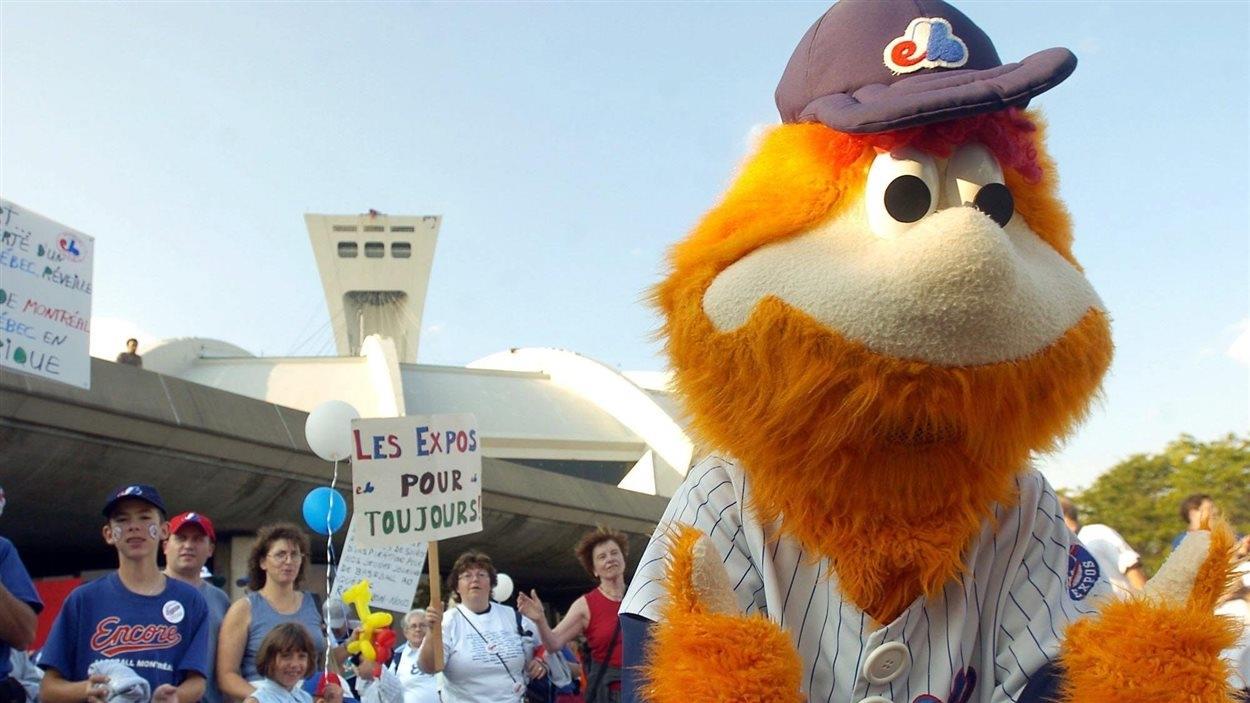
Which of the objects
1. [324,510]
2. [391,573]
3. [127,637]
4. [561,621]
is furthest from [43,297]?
[324,510]

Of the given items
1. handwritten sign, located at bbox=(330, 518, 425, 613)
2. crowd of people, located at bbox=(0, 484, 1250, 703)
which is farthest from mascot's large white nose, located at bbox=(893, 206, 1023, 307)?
handwritten sign, located at bbox=(330, 518, 425, 613)

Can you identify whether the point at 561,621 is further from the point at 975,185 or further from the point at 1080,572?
the point at 975,185

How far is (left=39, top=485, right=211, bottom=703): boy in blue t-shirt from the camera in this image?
14.8 feet

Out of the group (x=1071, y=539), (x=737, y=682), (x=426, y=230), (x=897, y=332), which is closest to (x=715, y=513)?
(x=737, y=682)

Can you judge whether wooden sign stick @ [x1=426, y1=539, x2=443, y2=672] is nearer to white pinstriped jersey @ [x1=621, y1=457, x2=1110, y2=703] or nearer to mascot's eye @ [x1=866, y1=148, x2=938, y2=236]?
white pinstriped jersey @ [x1=621, y1=457, x2=1110, y2=703]

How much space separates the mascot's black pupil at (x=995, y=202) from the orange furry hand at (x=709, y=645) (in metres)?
0.76

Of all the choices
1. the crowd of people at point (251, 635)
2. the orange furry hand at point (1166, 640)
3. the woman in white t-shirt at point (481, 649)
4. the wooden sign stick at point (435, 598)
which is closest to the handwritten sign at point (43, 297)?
the crowd of people at point (251, 635)

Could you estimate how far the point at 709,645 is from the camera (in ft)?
6.69

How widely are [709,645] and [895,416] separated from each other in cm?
49

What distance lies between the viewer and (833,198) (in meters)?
2.17

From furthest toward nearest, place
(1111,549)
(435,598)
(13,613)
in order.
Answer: (435,598) < (1111,549) < (13,613)

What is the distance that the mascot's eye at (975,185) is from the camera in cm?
219

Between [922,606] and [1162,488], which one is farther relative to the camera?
[1162,488]

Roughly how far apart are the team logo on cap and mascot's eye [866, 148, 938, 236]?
0.55 feet
